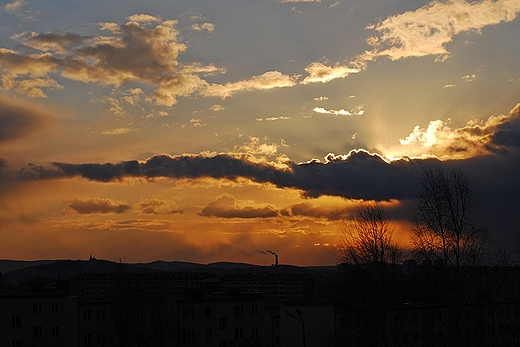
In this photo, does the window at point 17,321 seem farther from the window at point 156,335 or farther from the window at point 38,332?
the window at point 156,335

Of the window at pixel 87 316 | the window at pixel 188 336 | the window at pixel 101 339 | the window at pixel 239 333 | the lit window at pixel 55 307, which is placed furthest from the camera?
the window at pixel 239 333

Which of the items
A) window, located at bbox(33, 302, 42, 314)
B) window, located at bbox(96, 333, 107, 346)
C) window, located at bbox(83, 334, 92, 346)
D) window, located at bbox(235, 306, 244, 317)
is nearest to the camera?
window, located at bbox(33, 302, 42, 314)

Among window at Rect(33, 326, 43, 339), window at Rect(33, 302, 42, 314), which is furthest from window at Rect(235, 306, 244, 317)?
window at Rect(33, 302, 42, 314)

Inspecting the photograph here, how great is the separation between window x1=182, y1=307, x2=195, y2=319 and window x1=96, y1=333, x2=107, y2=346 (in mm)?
8073

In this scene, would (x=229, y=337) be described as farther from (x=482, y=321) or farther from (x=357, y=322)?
(x=482, y=321)

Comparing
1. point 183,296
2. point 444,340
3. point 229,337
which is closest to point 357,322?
point 229,337

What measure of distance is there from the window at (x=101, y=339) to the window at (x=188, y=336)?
7848 millimetres

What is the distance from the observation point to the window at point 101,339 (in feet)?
200

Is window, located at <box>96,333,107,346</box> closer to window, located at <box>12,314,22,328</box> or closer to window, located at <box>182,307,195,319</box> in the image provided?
window, located at <box>12,314,22,328</box>

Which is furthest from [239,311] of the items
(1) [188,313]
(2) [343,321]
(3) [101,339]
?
(3) [101,339]

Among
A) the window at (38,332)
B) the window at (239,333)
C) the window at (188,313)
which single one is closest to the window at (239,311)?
the window at (239,333)

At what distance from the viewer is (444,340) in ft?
120

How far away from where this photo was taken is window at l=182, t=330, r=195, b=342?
209 ft

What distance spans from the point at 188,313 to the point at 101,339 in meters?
9.01
